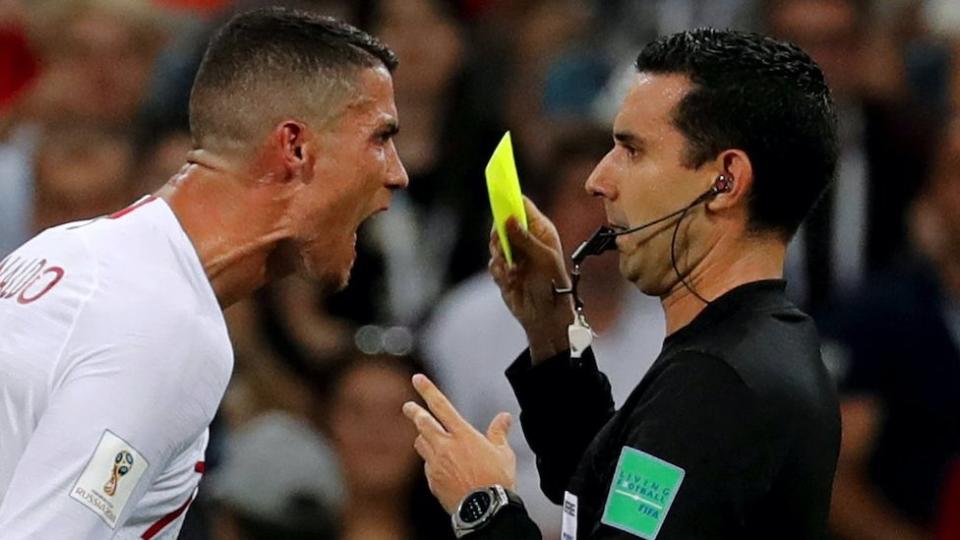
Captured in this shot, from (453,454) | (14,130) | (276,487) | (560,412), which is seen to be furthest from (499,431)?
(14,130)

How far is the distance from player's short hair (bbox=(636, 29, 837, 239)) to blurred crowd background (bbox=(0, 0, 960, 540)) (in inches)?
88.0

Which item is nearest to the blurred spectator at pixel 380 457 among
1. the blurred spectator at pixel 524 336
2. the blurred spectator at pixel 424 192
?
the blurred spectator at pixel 524 336

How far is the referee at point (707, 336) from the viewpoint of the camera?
10.3 feet

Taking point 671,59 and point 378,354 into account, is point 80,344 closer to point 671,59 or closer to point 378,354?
point 671,59

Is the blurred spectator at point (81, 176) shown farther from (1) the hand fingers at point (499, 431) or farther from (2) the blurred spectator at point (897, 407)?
(1) the hand fingers at point (499, 431)

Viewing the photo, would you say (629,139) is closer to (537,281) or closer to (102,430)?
(537,281)

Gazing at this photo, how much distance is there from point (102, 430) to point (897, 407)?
3314 millimetres

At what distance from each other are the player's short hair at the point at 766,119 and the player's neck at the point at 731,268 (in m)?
0.03

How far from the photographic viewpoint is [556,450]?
385 cm

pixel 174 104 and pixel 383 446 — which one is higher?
pixel 174 104

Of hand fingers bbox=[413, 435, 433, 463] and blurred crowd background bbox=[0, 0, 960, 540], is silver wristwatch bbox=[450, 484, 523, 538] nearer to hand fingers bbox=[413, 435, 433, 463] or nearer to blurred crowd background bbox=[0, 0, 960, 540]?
hand fingers bbox=[413, 435, 433, 463]

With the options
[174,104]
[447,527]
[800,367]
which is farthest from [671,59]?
[174,104]

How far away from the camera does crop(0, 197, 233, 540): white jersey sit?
3016mm

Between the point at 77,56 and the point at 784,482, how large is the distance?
4281mm
